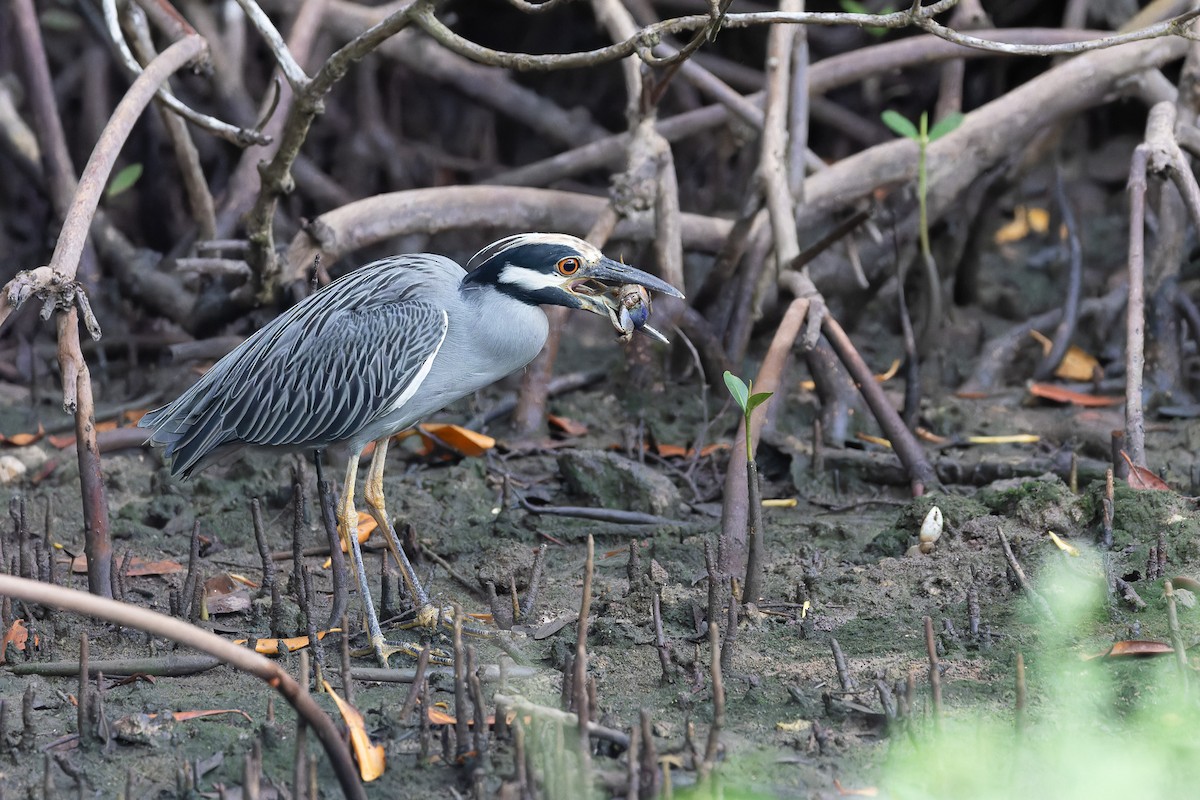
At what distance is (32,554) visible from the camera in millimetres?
3900

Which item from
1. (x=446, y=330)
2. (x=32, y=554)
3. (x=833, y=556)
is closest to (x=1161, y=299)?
(x=833, y=556)

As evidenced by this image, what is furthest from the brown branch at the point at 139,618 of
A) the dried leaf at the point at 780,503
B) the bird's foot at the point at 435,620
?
the dried leaf at the point at 780,503

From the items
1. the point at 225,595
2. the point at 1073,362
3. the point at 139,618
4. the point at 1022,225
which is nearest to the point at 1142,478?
the point at 1073,362

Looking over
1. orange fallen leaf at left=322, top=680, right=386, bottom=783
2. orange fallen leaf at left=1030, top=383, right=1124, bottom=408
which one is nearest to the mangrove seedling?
orange fallen leaf at left=322, top=680, right=386, bottom=783

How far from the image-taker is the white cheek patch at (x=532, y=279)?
3.68m

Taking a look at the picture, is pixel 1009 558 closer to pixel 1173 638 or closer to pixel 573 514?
pixel 1173 638

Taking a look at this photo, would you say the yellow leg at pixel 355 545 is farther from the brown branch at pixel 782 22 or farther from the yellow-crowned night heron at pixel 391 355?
the brown branch at pixel 782 22

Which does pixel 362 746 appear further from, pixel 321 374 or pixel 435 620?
pixel 321 374

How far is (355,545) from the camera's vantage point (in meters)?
3.72

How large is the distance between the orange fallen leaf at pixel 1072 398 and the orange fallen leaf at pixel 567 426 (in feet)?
5.86

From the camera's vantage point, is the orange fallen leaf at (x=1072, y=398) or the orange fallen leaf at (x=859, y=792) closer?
the orange fallen leaf at (x=859, y=792)

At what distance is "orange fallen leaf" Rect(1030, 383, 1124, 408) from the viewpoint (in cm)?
526

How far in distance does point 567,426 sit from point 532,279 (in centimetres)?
152

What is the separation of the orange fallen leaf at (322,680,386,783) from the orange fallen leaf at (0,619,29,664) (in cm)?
94
